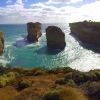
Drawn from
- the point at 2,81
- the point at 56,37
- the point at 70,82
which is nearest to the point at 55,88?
the point at 70,82

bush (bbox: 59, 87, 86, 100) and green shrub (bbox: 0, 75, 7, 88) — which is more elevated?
bush (bbox: 59, 87, 86, 100)

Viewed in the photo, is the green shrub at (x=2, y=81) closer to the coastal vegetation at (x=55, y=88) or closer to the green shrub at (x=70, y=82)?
the coastal vegetation at (x=55, y=88)

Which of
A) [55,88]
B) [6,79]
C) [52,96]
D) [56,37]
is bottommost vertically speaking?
[56,37]

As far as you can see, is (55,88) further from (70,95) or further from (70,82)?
(70,95)

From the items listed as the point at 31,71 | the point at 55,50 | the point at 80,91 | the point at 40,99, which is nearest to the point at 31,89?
the point at 40,99

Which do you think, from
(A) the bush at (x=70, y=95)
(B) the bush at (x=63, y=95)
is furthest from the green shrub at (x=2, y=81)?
(A) the bush at (x=70, y=95)

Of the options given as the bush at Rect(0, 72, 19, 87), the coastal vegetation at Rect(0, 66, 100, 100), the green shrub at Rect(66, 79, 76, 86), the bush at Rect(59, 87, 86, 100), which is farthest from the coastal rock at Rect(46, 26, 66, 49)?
the bush at Rect(59, 87, 86, 100)

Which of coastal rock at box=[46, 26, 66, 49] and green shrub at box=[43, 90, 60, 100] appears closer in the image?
green shrub at box=[43, 90, 60, 100]

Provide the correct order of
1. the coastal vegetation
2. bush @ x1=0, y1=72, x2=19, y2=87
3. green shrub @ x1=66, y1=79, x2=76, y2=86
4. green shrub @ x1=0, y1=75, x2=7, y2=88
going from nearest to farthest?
the coastal vegetation < green shrub @ x1=66, y1=79, x2=76, y2=86 < green shrub @ x1=0, y1=75, x2=7, y2=88 < bush @ x1=0, y1=72, x2=19, y2=87

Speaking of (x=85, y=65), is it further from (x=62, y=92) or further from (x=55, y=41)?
(x=62, y=92)

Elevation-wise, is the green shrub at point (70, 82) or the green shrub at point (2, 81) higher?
the green shrub at point (70, 82)

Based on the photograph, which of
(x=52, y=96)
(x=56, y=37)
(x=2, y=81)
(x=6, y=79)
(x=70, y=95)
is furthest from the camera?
(x=56, y=37)

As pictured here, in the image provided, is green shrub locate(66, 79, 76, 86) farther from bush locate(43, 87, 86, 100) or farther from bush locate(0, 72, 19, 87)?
bush locate(0, 72, 19, 87)
